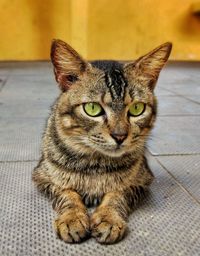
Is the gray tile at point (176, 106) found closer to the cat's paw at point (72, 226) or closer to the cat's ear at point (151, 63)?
the cat's ear at point (151, 63)

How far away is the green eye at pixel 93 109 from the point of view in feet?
4.01

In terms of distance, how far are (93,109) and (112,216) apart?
358 millimetres

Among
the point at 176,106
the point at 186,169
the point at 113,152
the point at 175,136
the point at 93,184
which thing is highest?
the point at 113,152

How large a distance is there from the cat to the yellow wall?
5653 mm

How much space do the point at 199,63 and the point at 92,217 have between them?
20.1 ft

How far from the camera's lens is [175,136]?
7.70 feet

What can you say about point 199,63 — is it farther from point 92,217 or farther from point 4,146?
point 92,217

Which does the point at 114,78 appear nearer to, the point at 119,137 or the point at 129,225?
the point at 119,137

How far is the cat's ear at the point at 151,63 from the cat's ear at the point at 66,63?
19 centimetres

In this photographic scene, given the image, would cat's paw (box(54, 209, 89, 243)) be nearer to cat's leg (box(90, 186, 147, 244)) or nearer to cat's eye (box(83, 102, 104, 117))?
cat's leg (box(90, 186, 147, 244))

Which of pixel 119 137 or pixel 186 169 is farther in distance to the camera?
pixel 186 169

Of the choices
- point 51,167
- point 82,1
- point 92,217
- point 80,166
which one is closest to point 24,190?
point 51,167

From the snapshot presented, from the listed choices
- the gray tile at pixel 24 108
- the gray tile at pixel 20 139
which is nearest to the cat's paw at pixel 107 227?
the gray tile at pixel 20 139

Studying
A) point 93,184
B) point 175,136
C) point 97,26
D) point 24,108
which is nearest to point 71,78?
point 93,184
